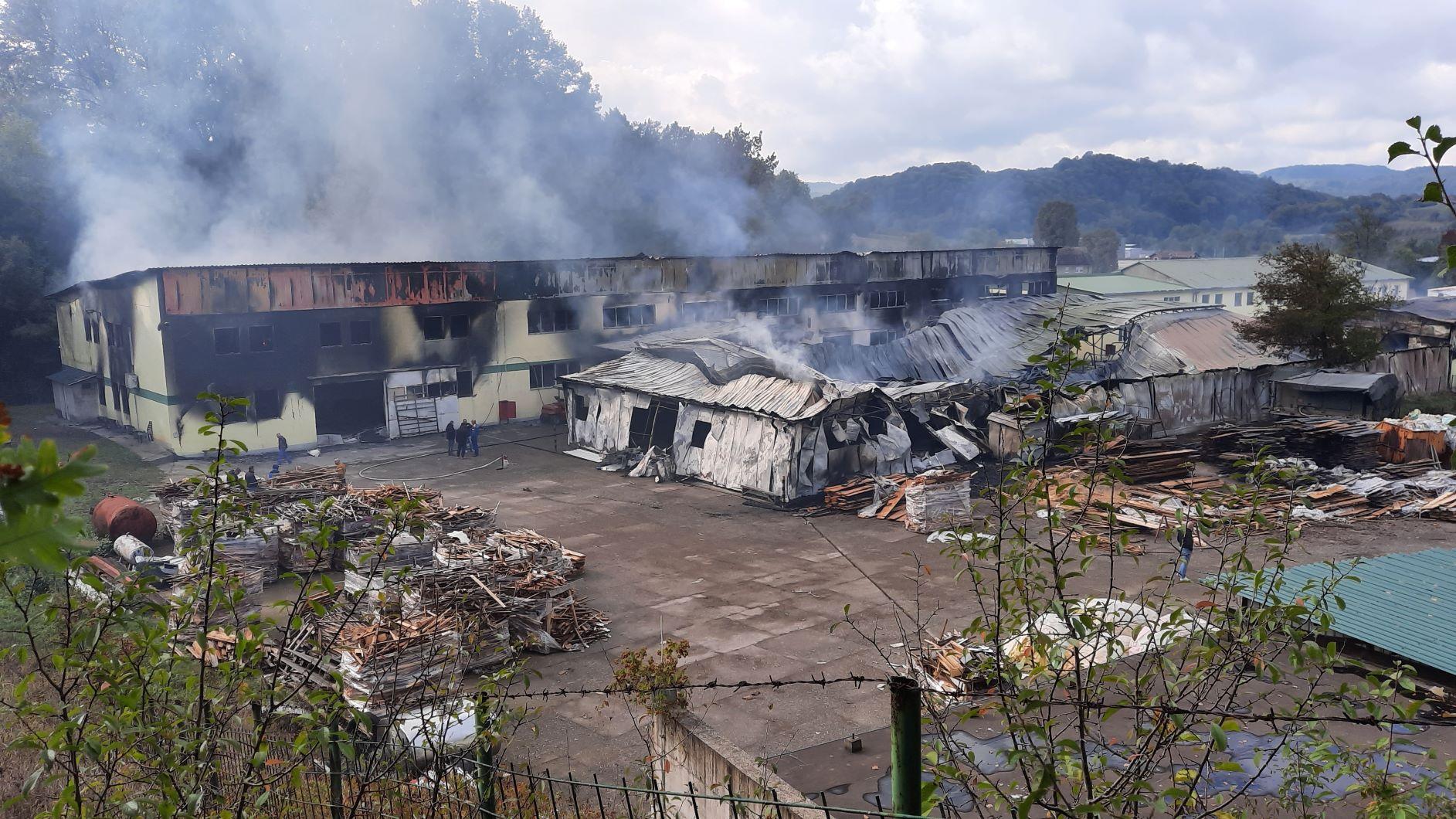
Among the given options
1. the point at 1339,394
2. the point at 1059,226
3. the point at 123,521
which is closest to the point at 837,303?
the point at 1339,394

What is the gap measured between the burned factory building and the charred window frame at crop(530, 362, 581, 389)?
2.1 inches

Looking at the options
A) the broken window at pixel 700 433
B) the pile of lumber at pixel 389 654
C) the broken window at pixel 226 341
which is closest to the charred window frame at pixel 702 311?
the broken window at pixel 700 433

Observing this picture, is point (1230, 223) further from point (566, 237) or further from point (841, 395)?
point (841, 395)

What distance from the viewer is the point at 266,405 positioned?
1128 inches

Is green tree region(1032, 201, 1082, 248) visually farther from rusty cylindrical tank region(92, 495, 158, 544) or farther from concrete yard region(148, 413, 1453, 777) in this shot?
rusty cylindrical tank region(92, 495, 158, 544)

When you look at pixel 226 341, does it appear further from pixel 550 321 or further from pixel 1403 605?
pixel 1403 605

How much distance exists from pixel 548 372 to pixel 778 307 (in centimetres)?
920

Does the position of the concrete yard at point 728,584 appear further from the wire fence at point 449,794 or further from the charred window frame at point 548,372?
the charred window frame at point 548,372

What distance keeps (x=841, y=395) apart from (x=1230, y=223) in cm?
15215

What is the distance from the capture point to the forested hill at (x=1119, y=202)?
139 metres

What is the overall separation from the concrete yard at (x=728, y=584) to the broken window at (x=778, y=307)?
12.3 metres

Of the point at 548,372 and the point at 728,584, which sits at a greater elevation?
the point at 548,372

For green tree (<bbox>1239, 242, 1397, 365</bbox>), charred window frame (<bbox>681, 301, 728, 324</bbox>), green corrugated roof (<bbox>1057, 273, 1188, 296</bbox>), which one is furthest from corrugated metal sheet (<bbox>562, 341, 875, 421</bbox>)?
green corrugated roof (<bbox>1057, 273, 1188, 296</bbox>)

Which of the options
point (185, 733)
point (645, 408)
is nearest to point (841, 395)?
point (645, 408)
